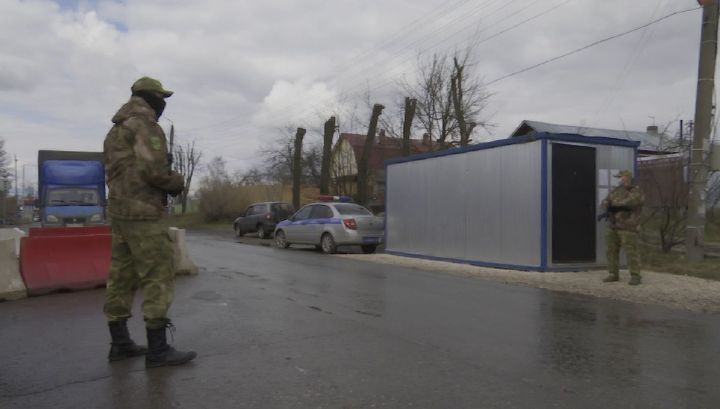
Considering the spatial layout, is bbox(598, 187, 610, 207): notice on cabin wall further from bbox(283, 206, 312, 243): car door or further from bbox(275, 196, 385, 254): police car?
bbox(283, 206, 312, 243): car door

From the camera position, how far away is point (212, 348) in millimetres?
4840

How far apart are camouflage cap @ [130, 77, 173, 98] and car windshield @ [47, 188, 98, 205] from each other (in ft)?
51.1

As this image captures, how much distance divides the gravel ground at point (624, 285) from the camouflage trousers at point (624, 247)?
27cm

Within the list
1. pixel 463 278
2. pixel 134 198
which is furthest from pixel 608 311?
pixel 134 198

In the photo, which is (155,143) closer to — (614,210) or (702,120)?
(614,210)

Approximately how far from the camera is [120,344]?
4508 mm

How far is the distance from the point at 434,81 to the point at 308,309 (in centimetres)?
2256

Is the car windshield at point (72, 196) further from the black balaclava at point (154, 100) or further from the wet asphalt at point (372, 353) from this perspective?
the black balaclava at point (154, 100)

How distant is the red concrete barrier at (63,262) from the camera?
7922mm

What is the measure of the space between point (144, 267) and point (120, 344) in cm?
72

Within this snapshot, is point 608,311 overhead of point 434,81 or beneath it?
beneath

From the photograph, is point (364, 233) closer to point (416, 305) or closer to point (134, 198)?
point (416, 305)

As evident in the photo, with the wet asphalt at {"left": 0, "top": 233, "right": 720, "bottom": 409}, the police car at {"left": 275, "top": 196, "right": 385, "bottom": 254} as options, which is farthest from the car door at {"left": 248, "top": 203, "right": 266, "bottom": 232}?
the wet asphalt at {"left": 0, "top": 233, "right": 720, "bottom": 409}

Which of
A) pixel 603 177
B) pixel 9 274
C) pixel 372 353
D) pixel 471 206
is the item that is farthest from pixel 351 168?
pixel 372 353
